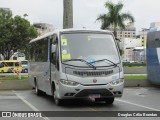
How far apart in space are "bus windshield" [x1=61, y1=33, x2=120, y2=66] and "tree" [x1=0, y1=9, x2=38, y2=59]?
47.4 m

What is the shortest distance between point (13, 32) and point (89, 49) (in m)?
48.9

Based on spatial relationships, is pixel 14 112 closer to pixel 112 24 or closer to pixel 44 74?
pixel 44 74

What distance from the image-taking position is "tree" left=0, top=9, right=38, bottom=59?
61031mm

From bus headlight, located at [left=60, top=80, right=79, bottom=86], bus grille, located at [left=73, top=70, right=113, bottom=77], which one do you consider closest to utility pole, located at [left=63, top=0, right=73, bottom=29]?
bus grille, located at [left=73, top=70, right=113, bottom=77]

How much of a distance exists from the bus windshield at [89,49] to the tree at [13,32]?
47396mm

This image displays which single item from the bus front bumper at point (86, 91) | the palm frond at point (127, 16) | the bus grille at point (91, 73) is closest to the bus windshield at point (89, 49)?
the bus grille at point (91, 73)

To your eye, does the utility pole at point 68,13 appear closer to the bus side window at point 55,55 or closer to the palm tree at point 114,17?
the bus side window at point 55,55

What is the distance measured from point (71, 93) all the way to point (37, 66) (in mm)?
5762

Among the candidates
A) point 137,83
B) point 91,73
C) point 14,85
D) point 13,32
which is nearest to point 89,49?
point 91,73

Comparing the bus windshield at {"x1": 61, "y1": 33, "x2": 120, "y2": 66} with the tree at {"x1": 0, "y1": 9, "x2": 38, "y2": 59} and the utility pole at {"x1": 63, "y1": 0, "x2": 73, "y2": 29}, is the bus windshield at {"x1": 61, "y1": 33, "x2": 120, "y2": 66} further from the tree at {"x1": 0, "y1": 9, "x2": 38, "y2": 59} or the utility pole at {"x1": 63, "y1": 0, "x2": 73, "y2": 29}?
the tree at {"x1": 0, "y1": 9, "x2": 38, "y2": 59}

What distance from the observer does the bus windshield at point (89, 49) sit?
13.6 meters

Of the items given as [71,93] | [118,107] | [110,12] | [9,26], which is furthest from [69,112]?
[9,26]

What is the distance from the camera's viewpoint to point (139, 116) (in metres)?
11.4

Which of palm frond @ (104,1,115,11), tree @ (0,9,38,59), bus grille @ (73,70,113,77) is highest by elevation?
palm frond @ (104,1,115,11)
